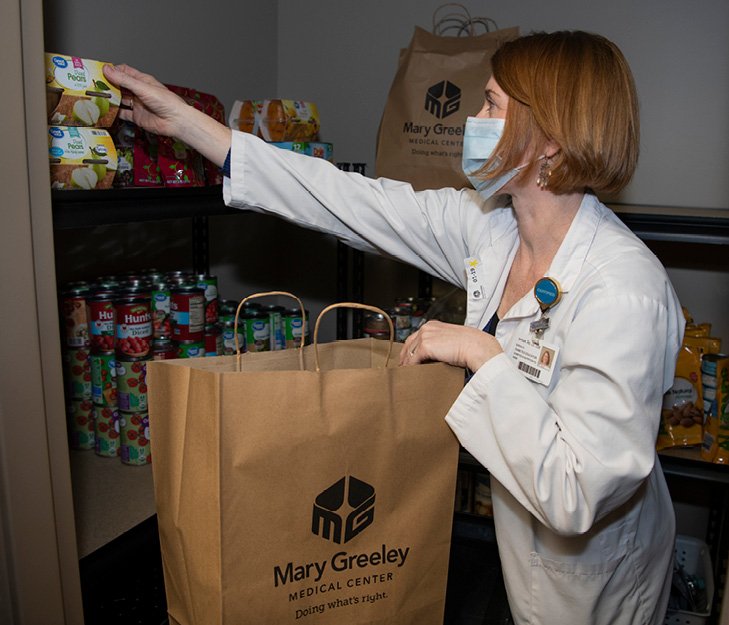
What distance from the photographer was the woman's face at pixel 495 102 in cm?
133

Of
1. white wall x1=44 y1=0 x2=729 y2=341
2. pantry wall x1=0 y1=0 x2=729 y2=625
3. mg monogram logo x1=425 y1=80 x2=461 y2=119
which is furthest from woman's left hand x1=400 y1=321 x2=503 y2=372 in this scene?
white wall x1=44 y1=0 x2=729 y2=341

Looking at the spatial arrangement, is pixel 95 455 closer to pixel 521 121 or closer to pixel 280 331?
pixel 280 331

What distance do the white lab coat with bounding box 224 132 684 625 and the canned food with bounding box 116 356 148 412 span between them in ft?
1.41

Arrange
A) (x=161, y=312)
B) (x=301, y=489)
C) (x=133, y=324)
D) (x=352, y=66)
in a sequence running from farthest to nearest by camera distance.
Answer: (x=352, y=66), (x=161, y=312), (x=133, y=324), (x=301, y=489)

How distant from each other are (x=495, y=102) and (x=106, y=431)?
3.58 ft

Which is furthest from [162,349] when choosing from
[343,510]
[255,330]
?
[343,510]

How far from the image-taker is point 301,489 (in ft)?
3.54

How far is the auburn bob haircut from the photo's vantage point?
125 centimetres

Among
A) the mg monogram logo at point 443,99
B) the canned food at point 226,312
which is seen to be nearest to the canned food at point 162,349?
the canned food at point 226,312

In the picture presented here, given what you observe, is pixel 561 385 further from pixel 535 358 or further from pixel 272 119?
pixel 272 119

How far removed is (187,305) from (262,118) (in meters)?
0.59

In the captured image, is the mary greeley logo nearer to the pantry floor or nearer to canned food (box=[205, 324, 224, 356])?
canned food (box=[205, 324, 224, 356])

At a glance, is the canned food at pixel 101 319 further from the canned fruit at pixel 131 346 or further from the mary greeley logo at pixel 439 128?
the mary greeley logo at pixel 439 128

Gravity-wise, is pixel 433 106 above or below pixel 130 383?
above
